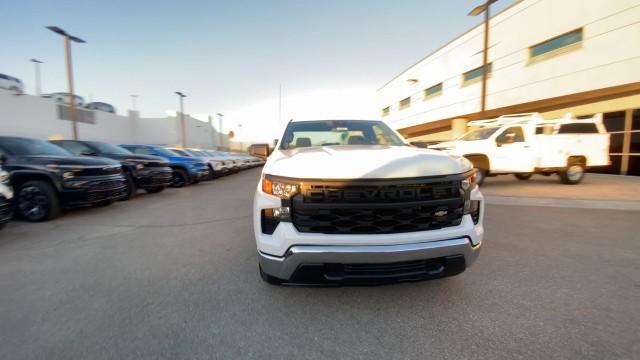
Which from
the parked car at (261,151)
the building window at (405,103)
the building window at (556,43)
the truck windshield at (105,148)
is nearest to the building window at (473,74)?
the building window at (556,43)

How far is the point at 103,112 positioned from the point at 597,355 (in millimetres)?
45098

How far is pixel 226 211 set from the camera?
5926mm

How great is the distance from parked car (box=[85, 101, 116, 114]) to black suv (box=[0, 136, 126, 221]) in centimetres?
3712

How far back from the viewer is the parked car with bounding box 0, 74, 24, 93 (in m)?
23.7

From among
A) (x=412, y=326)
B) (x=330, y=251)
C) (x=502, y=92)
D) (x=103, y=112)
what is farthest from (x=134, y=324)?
(x=103, y=112)

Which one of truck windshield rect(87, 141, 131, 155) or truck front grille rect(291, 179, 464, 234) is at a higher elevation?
truck windshield rect(87, 141, 131, 155)

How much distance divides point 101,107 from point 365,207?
4589cm

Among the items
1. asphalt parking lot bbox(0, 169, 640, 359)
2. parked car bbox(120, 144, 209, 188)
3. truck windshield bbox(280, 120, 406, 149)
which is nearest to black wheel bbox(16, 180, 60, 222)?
asphalt parking lot bbox(0, 169, 640, 359)

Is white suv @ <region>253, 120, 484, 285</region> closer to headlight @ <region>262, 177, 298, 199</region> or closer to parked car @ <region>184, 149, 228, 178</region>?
headlight @ <region>262, 177, 298, 199</region>

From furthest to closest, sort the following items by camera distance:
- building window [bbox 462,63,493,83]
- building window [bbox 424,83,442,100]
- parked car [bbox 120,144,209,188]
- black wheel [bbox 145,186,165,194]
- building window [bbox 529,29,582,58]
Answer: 1. building window [bbox 424,83,442,100]
2. building window [bbox 462,63,493,83]
3. building window [bbox 529,29,582,58]
4. parked car [bbox 120,144,209,188]
5. black wheel [bbox 145,186,165,194]

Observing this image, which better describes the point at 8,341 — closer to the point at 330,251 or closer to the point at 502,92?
the point at 330,251

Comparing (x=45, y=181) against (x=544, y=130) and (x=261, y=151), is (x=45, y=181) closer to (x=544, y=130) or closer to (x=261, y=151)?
(x=261, y=151)

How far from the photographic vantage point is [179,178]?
1051cm

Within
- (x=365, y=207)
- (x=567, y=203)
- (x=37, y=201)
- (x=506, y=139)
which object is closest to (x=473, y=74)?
(x=506, y=139)
